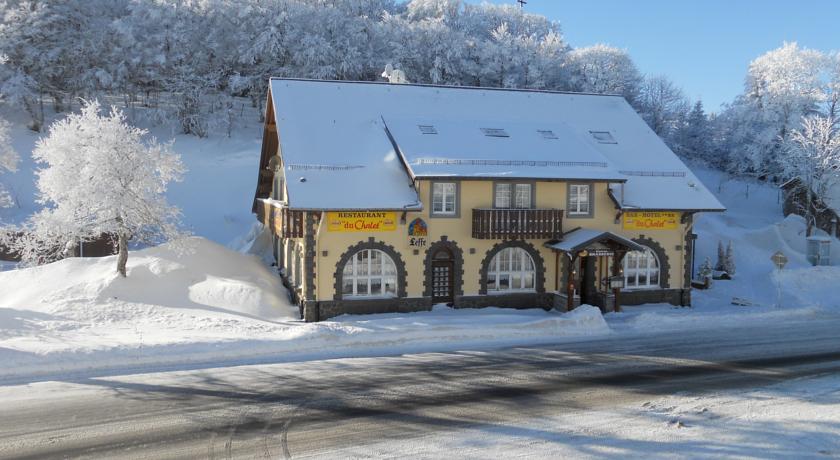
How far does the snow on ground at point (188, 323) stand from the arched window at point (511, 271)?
112 centimetres

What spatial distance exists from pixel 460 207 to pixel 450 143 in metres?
2.99

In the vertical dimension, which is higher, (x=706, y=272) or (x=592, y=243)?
→ (x=592, y=243)

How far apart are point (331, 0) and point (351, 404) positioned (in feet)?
213

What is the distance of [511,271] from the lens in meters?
23.3

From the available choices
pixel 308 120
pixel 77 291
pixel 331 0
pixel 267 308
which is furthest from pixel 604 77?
pixel 77 291

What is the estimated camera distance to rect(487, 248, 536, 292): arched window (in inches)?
907

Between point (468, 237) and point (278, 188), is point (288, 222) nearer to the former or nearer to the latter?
point (278, 188)

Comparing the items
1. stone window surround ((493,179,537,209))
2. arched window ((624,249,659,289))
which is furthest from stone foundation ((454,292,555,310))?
arched window ((624,249,659,289))

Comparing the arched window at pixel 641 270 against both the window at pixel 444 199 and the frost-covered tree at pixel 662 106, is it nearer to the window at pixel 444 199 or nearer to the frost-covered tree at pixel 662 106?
the window at pixel 444 199

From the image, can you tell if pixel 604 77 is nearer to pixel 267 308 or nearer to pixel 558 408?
pixel 267 308

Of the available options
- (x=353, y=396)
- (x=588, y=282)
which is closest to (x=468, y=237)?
(x=588, y=282)

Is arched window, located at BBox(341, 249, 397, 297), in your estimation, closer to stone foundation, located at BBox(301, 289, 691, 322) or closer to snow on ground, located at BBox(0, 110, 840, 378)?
stone foundation, located at BBox(301, 289, 691, 322)

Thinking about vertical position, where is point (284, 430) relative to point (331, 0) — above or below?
below

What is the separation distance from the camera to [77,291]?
2069 cm
